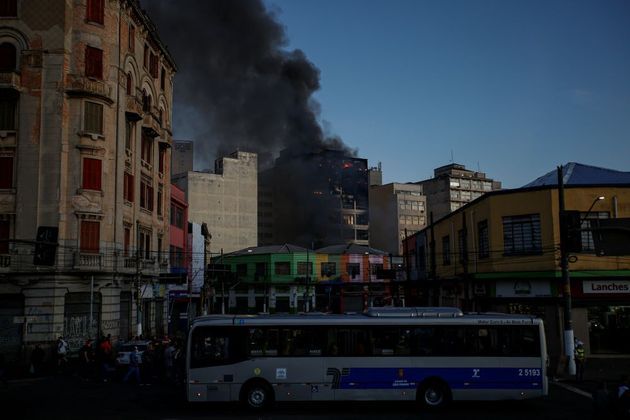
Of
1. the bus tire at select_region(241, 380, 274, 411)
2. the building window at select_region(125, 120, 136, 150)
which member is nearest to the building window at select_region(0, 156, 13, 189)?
the building window at select_region(125, 120, 136, 150)

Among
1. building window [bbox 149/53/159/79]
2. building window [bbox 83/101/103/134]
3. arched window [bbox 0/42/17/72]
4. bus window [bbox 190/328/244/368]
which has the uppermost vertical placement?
building window [bbox 149/53/159/79]

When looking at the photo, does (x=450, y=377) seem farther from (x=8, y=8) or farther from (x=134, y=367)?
(x=8, y=8)

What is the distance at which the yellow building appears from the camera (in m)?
33.4

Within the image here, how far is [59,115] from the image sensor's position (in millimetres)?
36875

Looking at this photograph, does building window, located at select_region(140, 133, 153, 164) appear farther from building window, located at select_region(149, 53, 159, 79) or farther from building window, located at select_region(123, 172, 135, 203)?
building window, located at select_region(149, 53, 159, 79)

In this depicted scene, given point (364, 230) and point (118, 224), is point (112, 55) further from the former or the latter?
point (364, 230)

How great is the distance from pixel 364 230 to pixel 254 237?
963 inches

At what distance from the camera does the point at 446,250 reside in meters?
51.5

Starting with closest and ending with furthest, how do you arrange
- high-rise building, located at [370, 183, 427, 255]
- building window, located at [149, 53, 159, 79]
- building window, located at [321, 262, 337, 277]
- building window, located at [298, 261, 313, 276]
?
1. building window, located at [149, 53, 159, 79]
2. building window, located at [298, 261, 313, 276]
3. building window, located at [321, 262, 337, 277]
4. high-rise building, located at [370, 183, 427, 255]

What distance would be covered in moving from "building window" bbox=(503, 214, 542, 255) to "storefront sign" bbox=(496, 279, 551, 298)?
173 centimetres

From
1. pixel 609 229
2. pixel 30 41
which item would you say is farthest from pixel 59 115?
pixel 609 229

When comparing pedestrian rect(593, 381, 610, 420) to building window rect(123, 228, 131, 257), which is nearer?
pedestrian rect(593, 381, 610, 420)

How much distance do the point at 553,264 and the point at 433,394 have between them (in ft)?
55.3

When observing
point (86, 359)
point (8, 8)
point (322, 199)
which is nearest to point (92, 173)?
point (8, 8)
